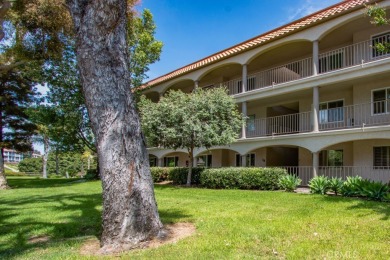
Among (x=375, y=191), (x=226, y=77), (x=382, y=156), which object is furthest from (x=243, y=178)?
(x=226, y=77)

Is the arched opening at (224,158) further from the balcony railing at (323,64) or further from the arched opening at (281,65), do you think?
the arched opening at (281,65)

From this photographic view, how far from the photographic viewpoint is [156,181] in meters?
23.1

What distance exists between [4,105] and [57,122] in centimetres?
764

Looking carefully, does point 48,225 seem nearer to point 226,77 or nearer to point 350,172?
point 350,172

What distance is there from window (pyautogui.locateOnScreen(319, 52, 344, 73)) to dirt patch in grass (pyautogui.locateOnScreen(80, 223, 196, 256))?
14.5 m

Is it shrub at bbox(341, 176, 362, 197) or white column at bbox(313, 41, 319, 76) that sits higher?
white column at bbox(313, 41, 319, 76)

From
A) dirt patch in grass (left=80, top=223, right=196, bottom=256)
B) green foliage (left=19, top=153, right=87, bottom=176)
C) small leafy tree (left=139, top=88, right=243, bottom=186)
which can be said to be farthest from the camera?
green foliage (left=19, top=153, right=87, bottom=176)

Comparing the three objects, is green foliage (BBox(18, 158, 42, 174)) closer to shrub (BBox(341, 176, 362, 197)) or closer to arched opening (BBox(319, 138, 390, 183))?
arched opening (BBox(319, 138, 390, 183))

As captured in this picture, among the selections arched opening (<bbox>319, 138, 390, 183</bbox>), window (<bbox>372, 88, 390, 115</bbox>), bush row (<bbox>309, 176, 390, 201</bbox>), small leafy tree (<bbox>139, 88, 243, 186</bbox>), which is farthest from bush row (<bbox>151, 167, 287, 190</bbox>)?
window (<bbox>372, 88, 390, 115</bbox>)

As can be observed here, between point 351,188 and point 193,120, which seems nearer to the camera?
point 351,188

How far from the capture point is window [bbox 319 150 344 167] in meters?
18.3

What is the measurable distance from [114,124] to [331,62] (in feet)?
52.0

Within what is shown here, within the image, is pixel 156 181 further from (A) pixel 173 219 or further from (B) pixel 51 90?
(A) pixel 173 219

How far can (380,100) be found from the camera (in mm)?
16250
